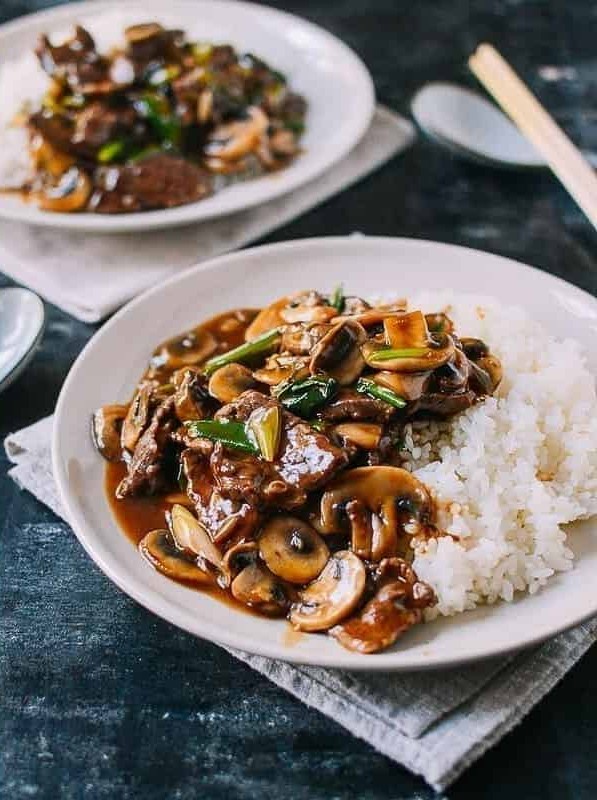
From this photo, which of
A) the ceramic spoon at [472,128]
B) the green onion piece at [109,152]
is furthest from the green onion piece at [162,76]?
the ceramic spoon at [472,128]

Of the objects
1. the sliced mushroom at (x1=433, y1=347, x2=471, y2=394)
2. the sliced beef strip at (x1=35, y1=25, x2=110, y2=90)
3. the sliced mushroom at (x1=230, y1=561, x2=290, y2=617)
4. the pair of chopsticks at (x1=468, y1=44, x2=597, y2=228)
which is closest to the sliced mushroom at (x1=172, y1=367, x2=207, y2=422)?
the sliced mushroom at (x1=230, y1=561, x2=290, y2=617)

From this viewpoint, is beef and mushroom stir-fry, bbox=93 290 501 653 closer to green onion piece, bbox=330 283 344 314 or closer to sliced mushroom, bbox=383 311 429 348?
sliced mushroom, bbox=383 311 429 348

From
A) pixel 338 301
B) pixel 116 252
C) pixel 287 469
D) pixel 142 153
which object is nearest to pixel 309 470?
pixel 287 469

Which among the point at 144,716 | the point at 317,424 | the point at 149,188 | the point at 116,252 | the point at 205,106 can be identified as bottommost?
the point at 116,252

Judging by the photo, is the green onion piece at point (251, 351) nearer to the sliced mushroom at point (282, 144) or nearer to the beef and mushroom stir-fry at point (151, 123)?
the beef and mushroom stir-fry at point (151, 123)

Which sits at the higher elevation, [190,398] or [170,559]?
[190,398]

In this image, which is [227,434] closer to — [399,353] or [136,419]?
[136,419]
